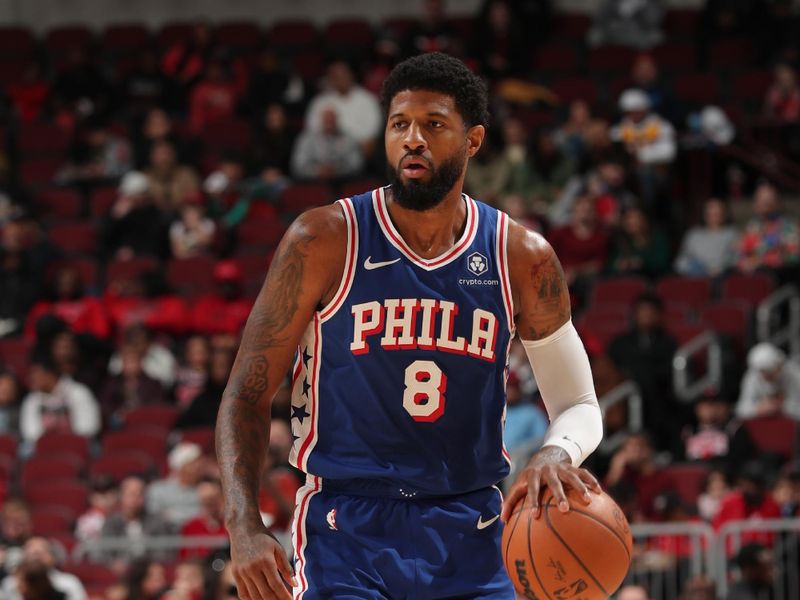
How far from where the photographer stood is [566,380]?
4516 mm

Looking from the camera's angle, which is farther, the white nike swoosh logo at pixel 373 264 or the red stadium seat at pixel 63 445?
the red stadium seat at pixel 63 445

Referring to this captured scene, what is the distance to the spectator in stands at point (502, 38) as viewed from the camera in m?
16.5

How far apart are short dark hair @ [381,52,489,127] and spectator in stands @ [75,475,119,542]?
24.4 ft

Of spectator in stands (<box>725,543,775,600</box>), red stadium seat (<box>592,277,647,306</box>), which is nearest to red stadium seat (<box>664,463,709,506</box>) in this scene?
spectator in stands (<box>725,543,775,600</box>)

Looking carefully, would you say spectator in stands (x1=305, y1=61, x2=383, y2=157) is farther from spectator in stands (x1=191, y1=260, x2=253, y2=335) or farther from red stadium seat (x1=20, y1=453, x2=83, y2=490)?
red stadium seat (x1=20, y1=453, x2=83, y2=490)

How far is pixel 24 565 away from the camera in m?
9.30

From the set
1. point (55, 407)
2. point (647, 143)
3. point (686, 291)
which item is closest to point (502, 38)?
point (647, 143)

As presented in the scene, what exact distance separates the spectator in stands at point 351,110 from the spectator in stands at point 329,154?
322mm

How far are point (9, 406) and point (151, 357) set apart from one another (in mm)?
1212

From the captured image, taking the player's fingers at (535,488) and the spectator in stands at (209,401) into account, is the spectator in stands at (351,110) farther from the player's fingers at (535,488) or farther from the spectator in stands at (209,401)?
the player's fingers at (535,488)

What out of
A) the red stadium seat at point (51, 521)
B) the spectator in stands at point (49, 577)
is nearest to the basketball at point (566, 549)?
the spectator in stands at point (49, 577)

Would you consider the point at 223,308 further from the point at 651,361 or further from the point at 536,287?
the point at 536,287

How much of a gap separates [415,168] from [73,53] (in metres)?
14.2

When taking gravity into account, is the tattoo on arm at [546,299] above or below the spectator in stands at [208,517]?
above
